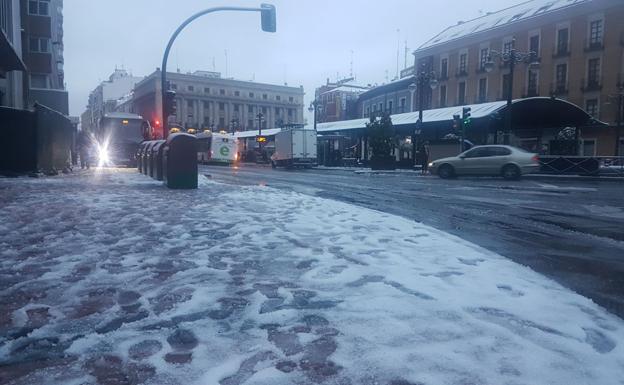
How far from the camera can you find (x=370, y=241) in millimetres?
5379

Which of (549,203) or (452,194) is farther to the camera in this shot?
(452,194)

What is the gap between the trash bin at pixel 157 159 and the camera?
1278 cm

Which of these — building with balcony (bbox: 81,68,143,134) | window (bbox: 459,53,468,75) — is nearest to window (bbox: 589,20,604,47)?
window (bbox: 459,53,468,75)

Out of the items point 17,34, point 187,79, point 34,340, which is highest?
point 187,79

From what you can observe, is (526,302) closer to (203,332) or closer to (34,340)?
(203,332)

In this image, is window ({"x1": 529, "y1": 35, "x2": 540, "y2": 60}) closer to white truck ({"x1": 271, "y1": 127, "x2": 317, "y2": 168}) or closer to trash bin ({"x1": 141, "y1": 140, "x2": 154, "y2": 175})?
white truck ({"x1": 271, "y1": 127, "x2": 317, "y2": 168})

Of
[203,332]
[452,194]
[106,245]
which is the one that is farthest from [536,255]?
[452,194]

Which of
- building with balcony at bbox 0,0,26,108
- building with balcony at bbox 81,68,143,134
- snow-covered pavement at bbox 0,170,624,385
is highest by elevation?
building with balcony at bbox 81,68,143,134

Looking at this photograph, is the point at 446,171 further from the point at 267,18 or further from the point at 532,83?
the point at 532,83

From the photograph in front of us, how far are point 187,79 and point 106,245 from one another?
9313 centimetres

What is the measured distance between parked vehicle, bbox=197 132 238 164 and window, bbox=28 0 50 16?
1550 centimetres

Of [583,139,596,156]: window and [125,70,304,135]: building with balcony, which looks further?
[125,70,304,135]: building with balcony

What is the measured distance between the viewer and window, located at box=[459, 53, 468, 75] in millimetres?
49562

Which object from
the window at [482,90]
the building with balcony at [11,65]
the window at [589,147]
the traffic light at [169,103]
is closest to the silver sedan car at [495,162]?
the traffic light at [169,103]
